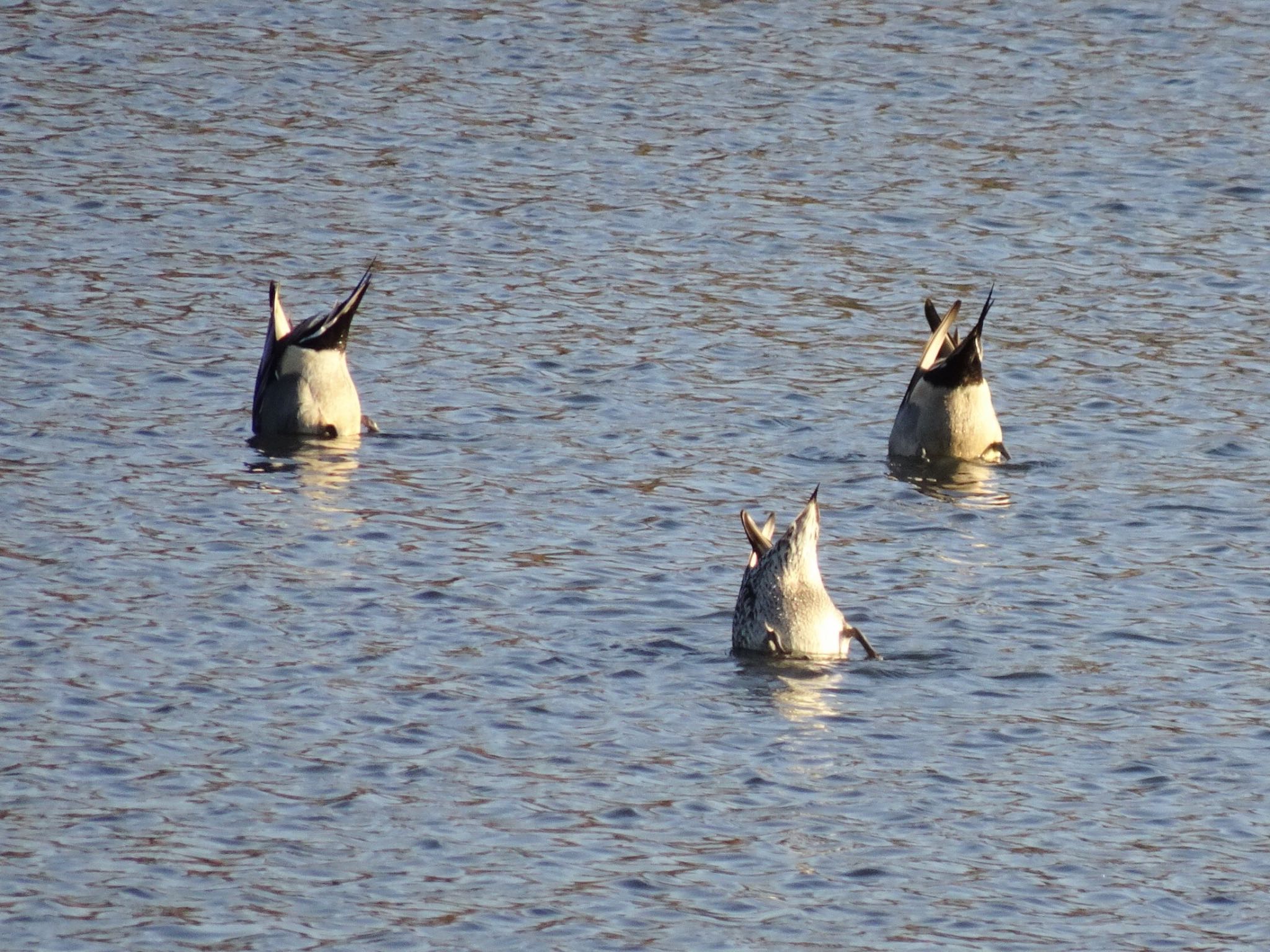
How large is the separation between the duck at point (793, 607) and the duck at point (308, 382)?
429 cm

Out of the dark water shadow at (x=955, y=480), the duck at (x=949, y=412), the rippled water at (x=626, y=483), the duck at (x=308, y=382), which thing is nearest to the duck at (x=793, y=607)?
the rippled water at (x=626, y=483)

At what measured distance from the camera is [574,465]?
43.9 ft

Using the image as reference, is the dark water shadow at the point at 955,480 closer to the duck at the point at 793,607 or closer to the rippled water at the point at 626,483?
the rippled water at the point at 626,483

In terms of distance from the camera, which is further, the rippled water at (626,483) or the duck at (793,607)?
the duck at (793,607)

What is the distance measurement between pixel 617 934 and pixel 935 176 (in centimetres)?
1336

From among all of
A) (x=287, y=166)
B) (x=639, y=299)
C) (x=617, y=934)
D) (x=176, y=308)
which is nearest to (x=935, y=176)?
(x=639, y=299)

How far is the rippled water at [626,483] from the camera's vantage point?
8141 mm

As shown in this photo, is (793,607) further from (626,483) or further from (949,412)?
(949,412)

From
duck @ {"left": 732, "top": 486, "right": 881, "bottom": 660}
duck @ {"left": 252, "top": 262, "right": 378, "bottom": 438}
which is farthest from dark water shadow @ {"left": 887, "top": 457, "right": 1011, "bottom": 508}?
duck @ {"left": 252, "top": 262, "right": 378, "bottom": 438}

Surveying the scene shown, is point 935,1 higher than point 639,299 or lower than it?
higher

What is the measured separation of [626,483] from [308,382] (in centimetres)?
221

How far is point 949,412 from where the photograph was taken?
46.0 ft

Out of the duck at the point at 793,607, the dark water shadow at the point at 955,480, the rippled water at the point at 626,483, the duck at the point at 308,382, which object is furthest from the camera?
the duck at the point at 308,382

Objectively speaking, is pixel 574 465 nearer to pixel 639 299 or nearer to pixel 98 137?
pixel 639 299
